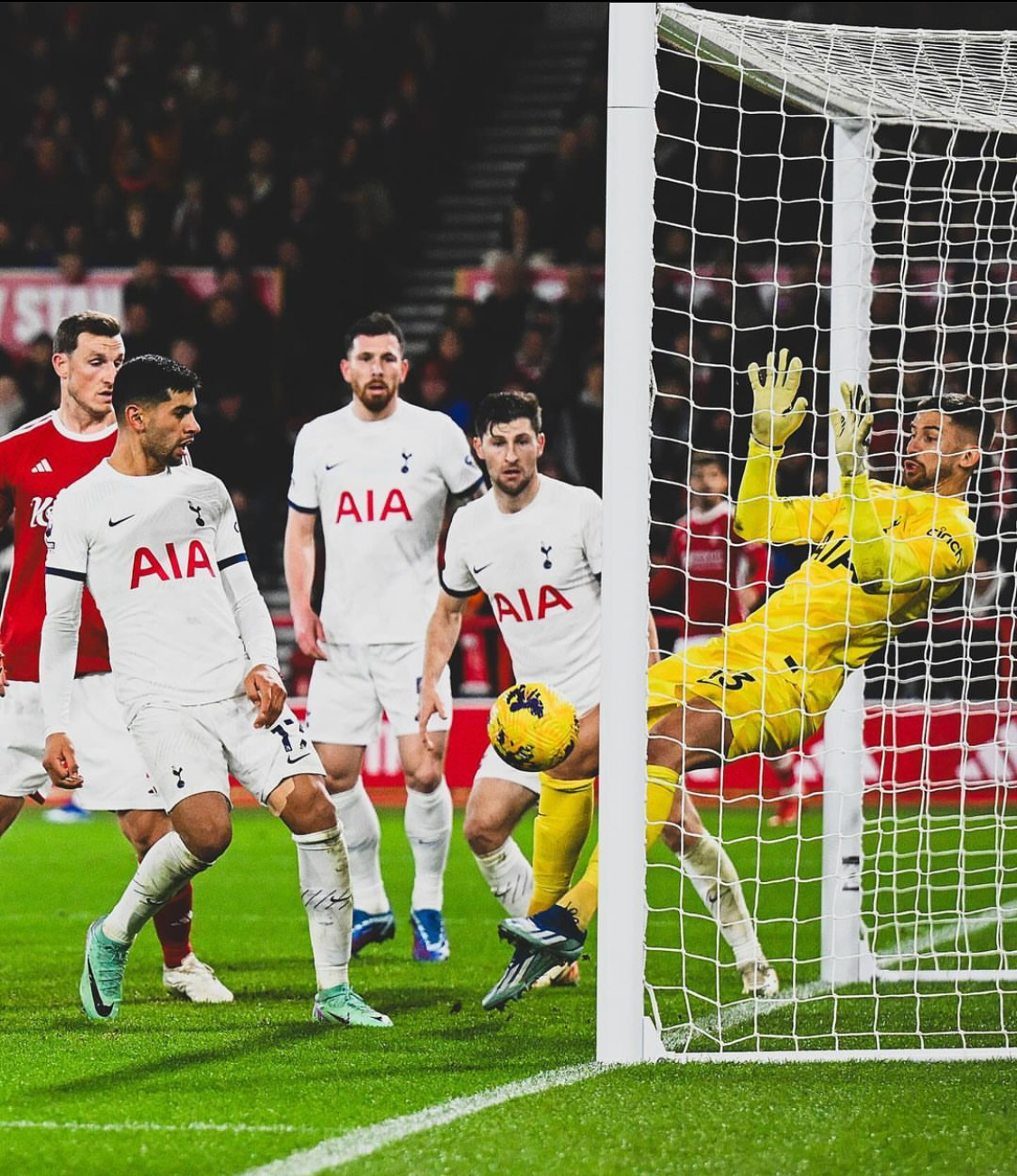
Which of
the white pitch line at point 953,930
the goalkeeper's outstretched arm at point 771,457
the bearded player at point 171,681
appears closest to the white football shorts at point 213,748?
the bearded player at point 171,681

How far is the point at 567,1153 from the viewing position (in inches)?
161

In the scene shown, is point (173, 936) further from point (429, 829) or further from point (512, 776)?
point (429, 829)

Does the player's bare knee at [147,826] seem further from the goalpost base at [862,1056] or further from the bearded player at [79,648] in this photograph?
the goalpost base at [862,1056]

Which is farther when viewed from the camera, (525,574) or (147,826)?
(525,574)

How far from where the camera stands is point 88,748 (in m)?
6.45

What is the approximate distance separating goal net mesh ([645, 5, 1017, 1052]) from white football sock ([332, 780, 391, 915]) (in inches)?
44.8

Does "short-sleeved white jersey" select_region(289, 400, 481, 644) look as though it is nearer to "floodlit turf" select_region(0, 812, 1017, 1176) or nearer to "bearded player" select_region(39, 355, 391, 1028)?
"floodlit turf" select_region(0, 812, 1017, 1176)

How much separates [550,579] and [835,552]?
1.12 meters

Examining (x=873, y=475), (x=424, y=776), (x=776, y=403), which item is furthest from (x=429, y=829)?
(x=873, y=475)

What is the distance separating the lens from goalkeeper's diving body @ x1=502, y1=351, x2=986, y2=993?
18.7 ft

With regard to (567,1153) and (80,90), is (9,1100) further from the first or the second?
(80,90)

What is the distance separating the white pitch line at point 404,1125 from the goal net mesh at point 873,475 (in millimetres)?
546

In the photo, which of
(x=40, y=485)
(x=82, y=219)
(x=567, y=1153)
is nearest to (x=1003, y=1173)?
(x=567, y=1153)

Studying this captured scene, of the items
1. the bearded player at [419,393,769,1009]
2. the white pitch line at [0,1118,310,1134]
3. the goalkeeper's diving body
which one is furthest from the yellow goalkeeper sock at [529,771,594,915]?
the white pitch line at [0,1118,310,1134]
